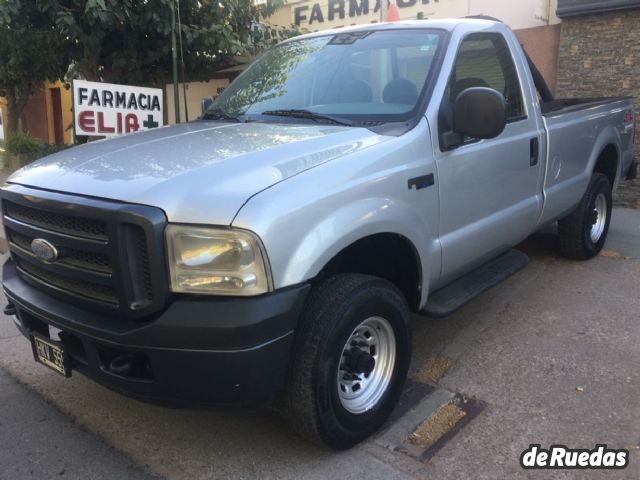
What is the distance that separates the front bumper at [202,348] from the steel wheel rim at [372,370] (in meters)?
0.46

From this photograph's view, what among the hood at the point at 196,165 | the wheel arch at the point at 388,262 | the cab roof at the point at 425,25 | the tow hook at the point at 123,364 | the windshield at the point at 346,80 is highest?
the cab roof at the point at 425,25

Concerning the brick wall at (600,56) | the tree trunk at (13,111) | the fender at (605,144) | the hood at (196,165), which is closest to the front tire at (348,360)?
the hood at (196,165)

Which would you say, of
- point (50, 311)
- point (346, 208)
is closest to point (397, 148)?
point (346, 208)

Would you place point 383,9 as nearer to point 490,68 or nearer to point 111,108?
point 111,108

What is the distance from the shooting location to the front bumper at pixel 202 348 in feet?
7.23

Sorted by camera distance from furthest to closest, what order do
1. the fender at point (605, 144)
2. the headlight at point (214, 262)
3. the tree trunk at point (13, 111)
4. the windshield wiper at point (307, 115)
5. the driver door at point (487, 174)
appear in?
the tree trunk at point (13, 111) < the fender at point (605, 144) < the driver door at point (487, 174) < the windshield wiper at point (307, 115) < the headlight at point (214, 262)

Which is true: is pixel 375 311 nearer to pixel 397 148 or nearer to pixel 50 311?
pixel 397 148

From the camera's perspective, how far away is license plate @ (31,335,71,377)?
262 cm

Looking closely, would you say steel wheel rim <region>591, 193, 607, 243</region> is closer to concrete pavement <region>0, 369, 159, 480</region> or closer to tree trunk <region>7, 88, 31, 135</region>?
concrete pavement <region>0, 369, 159, 480</region>

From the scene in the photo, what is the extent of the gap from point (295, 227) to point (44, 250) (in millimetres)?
1135

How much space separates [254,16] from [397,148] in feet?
25.8

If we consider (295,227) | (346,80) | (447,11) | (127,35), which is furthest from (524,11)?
(295,227)

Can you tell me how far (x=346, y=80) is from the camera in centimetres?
353

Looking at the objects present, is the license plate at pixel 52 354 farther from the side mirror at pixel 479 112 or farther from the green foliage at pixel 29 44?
the green foliage at pixel 29 44
